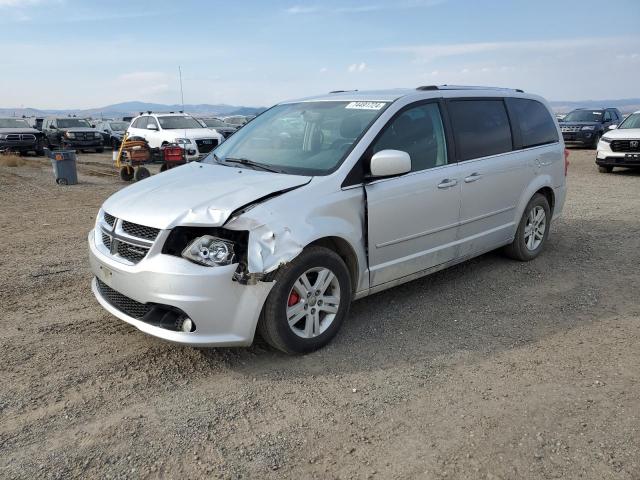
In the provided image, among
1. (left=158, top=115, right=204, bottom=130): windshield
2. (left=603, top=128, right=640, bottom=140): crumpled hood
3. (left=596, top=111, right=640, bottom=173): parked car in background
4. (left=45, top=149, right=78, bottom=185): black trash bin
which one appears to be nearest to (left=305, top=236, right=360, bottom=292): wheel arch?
(left=45, top=149, right=78, bottom=185): black trash bin

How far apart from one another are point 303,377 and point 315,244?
0.87 meters

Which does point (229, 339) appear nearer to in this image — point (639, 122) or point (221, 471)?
point (221, 471)

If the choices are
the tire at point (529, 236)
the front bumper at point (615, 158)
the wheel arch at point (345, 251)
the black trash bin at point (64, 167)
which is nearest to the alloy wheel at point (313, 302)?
the wheel arch at point (345, 251)

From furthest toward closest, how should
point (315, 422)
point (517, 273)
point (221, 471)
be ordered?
point (517, 273)
point (315, 422)
point (221, 471)

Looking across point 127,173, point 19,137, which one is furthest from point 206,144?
point 19,137

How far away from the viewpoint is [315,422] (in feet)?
9.91

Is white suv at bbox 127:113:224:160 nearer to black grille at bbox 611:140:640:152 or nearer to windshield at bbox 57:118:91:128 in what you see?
windshield at bbox 57:118:91:128

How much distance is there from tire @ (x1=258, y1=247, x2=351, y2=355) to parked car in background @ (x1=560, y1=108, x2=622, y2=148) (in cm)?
1939

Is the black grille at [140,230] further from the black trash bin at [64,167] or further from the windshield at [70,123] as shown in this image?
the windshield at [70,123]

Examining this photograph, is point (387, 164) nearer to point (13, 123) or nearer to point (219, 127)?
point (219, 127)

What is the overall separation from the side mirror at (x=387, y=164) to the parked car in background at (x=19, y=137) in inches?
875

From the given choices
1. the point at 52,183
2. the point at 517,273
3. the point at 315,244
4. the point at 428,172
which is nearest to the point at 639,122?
the point at 517,273

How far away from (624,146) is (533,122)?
916 cm

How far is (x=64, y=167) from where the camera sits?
41.9 ft
